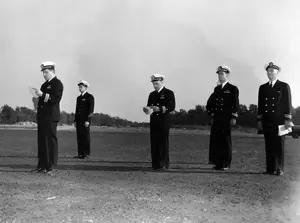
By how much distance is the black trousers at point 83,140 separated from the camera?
41.4 ft

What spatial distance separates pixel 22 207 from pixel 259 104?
213 inches

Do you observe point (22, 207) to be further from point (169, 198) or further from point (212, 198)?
point (212, 198)

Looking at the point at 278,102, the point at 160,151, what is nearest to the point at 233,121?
the point at 278,102

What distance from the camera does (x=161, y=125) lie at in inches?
374

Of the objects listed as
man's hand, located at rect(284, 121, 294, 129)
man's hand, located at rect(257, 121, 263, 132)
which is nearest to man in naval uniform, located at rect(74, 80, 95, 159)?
man's hand, located at rect(257, 121, 263, 132)

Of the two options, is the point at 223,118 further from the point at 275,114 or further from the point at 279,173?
the point at 279,173

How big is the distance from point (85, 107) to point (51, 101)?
4446 millimetres

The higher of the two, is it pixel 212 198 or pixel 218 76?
pixel 218 76

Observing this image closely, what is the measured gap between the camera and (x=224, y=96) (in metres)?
9.40

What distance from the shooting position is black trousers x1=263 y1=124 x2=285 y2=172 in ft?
28.0

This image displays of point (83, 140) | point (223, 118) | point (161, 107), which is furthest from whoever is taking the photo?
point (83, 140)

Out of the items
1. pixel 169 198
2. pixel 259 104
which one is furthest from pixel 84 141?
pixel 169 198

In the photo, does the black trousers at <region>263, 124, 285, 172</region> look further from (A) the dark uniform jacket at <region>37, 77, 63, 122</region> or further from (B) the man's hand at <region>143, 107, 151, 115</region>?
(A) the dark uniform jacket at <region>37, 77, 63, 122</region>

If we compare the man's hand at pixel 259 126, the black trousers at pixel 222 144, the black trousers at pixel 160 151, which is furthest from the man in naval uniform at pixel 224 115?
the black trousers at pixel 160 151
